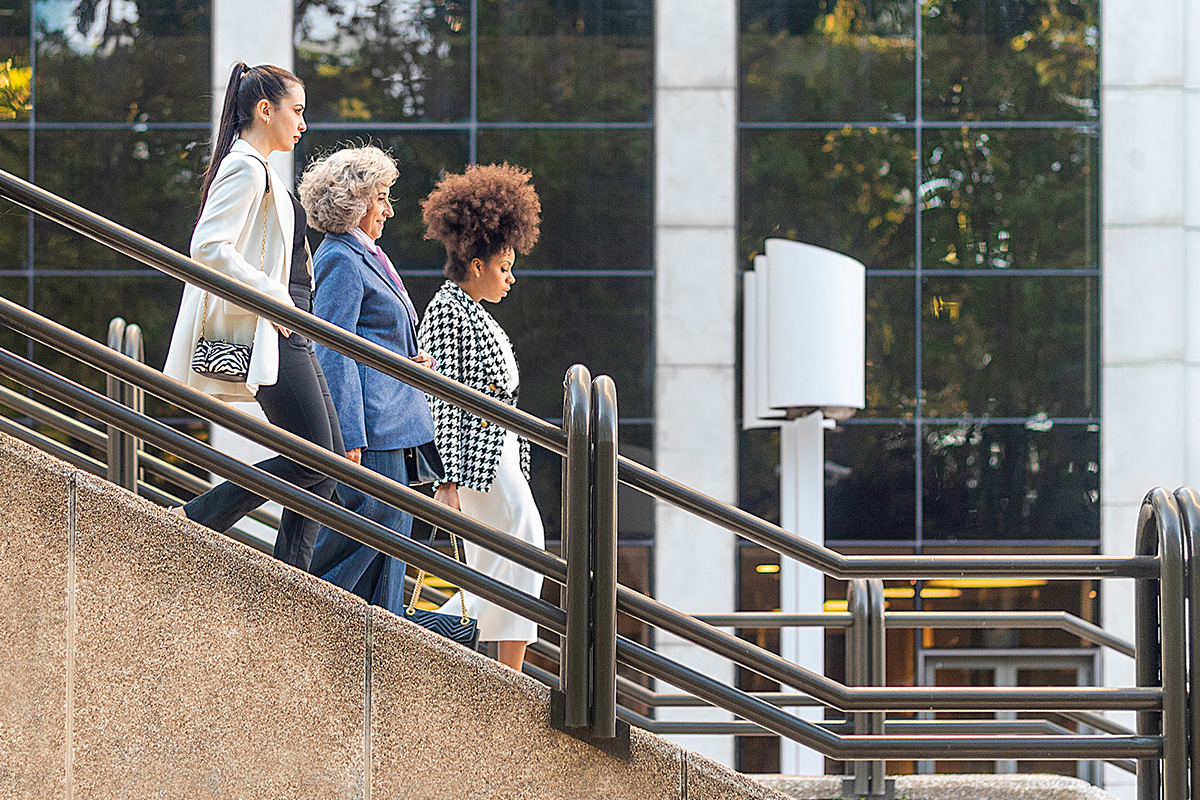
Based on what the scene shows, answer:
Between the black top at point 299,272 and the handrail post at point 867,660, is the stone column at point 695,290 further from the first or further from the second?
the black top at point 299,272

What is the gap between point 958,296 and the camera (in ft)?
33.2

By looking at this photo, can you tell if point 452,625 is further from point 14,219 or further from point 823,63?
point 14,219

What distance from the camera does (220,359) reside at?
3.46 metres

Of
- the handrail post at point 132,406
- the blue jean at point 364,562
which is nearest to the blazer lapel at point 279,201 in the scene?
the blue jean at point 364,562

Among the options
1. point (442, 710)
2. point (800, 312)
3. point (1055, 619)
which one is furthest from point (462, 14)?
point (442, 710)

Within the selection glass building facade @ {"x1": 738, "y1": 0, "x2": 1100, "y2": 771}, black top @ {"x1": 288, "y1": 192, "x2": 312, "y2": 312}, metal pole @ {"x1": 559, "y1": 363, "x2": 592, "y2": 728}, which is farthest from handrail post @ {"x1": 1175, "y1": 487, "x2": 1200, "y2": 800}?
glass building facade @ {"x1": 738, "y1": 0, "x2": 1100, "y2": 771}

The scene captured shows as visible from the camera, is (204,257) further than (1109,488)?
No

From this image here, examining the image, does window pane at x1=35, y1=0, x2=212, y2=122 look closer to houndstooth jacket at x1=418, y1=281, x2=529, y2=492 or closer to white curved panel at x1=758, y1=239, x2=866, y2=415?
white curved panel at x1=758, y1=239, x2=866, y2=415

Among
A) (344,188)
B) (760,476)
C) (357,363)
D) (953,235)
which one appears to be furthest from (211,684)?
(953,235)

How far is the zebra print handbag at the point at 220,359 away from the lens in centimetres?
346

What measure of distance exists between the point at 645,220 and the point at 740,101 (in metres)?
1.37

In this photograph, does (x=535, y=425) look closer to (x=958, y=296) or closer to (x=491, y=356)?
(x=491, y=356)

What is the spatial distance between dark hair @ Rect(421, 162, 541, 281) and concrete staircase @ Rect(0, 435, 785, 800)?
1.66 metres

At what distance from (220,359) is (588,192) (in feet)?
22.7
